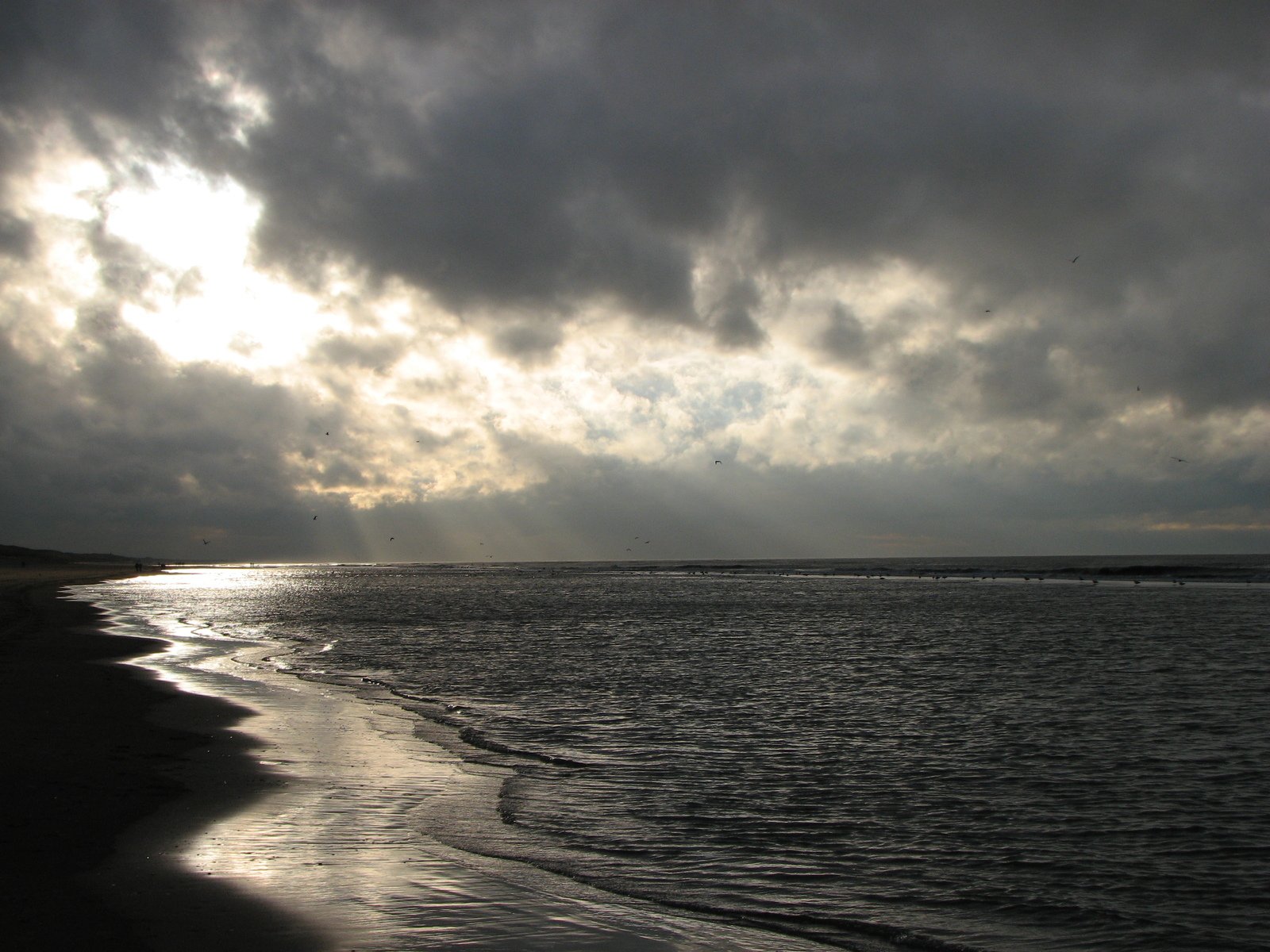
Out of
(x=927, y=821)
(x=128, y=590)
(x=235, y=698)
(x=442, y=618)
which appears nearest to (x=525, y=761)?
(x=927, y=821)

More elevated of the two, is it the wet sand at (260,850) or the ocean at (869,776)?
the wet sand at (260,850)

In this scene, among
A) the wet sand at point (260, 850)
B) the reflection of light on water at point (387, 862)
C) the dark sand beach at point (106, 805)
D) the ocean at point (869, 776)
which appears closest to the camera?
the dark sand beach at point (106, 805)

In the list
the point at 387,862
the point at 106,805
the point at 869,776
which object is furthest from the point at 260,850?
the point at 869,776

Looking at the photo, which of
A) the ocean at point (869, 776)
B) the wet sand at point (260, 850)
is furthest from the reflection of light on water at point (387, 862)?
the ocean at point (869, 776)

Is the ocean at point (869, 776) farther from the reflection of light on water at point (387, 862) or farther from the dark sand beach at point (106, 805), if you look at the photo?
the dark sand beach at point (106, 805)

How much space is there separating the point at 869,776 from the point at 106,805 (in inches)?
530

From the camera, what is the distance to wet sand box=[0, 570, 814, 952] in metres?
8.79

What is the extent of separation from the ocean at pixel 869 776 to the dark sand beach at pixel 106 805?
2625 millimetres

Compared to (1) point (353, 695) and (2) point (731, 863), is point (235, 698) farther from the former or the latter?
(2) point (731, 863)

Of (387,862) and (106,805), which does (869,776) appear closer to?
(387,862)

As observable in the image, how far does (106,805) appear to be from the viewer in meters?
13.1

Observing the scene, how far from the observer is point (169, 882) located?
9953mm

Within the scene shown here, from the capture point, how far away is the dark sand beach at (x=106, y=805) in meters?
8.59

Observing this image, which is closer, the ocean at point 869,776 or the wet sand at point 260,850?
the wet sand at point 260,850
